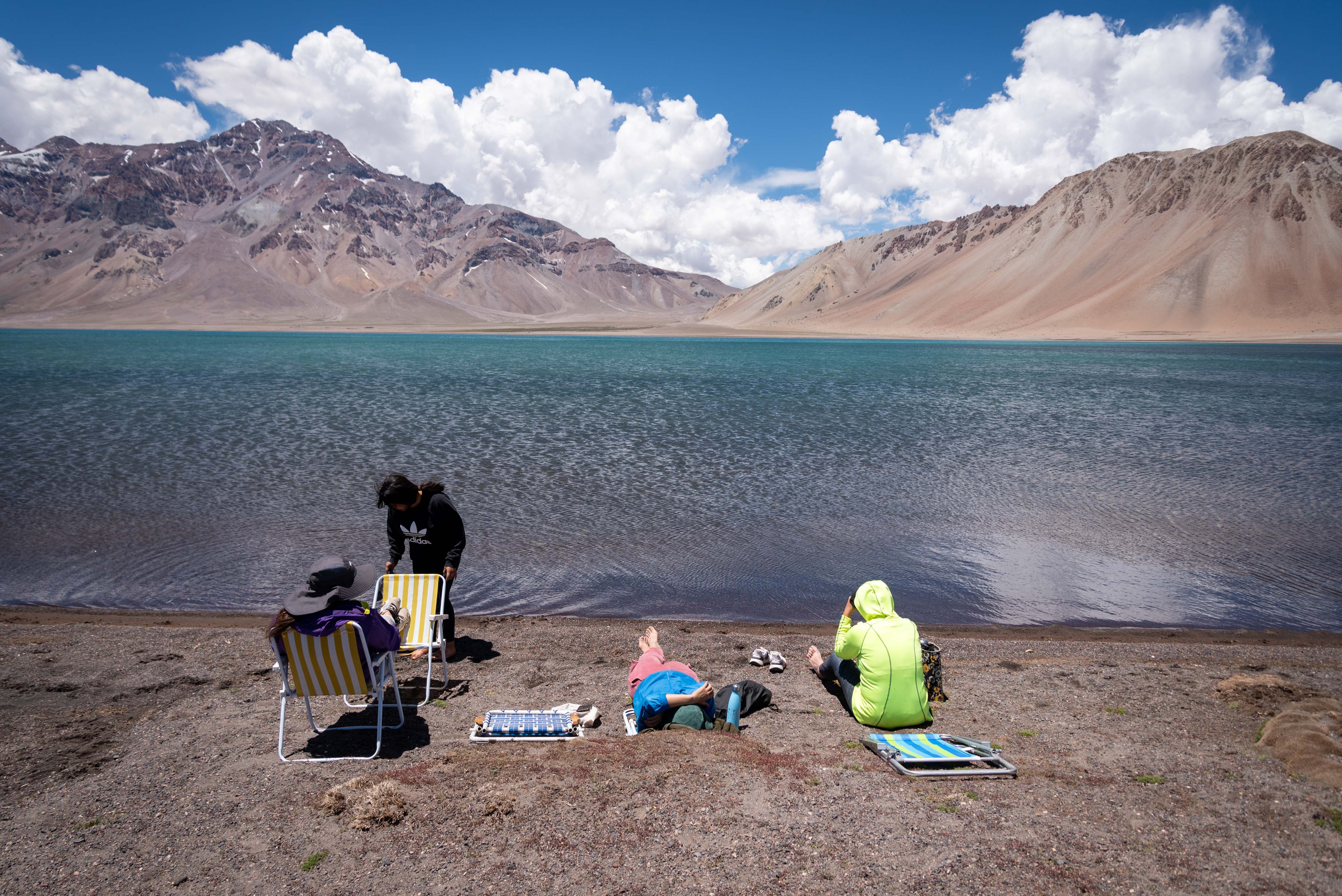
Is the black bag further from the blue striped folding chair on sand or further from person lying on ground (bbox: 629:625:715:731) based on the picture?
the blue striped folding chair on sand

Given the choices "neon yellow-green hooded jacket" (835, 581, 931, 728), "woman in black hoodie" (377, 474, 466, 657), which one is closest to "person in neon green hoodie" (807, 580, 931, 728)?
"neon yellow-green hooded jacket" (835, 581, 931, 728)

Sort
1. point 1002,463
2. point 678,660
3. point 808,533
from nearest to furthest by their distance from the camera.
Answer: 1. point 678,660
2. point 808,533
3. point 1002,463

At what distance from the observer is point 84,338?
105 metres

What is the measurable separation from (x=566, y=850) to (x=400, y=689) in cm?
326

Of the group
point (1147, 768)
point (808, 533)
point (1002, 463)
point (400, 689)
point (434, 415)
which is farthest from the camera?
point (434, 415)

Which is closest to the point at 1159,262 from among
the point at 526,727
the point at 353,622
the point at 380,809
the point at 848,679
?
the point at 848,679

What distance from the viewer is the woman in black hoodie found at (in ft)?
22.9

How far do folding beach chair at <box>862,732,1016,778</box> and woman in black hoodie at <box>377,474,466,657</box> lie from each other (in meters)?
4.03

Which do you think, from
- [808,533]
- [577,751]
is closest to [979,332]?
[808,533]

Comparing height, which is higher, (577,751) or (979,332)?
(979,332)

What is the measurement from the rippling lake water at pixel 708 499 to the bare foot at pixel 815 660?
2140 mm

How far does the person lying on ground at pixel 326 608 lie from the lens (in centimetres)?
490

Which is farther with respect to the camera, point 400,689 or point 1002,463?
point 1002,463

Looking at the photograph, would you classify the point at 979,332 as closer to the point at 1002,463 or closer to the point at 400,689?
the point at 1002,463
